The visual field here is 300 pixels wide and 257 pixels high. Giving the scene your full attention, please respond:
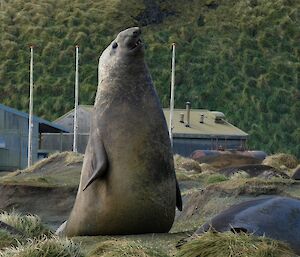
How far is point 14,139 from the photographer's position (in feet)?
140

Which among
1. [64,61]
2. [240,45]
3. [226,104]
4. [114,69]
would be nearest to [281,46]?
[240,45]

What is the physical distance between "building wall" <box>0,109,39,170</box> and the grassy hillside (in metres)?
16.9

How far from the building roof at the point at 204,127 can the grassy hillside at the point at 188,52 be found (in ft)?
24.4

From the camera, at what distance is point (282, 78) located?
64.2m

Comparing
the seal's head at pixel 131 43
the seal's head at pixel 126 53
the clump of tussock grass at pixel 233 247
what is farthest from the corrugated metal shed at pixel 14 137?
the clump of tussock grass at pixel 233 247

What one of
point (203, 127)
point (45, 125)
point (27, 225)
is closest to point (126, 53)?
point (27, 225)

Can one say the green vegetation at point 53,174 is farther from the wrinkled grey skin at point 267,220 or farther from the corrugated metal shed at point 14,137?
the corrugated metal shed at point 14,137

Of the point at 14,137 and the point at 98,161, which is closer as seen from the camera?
the point at 98,161

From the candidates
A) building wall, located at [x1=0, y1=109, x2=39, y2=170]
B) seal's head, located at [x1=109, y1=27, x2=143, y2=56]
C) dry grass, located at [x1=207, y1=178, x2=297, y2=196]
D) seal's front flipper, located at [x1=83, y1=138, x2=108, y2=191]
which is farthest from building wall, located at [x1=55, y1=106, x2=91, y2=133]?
seal's front flipper, located at [x1=83, y1=138, x2=108, y2=191]

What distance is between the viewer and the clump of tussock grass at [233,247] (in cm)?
703

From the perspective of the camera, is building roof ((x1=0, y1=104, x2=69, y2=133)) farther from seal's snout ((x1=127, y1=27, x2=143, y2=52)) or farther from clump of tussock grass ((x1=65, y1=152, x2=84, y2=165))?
seal's snout ((x1=127, y1=27, x2=143, y2=52))

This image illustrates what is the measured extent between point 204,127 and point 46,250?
40832mm

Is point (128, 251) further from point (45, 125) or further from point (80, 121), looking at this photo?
point (80, 121)

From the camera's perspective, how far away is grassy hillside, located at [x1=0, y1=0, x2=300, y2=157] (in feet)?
200
